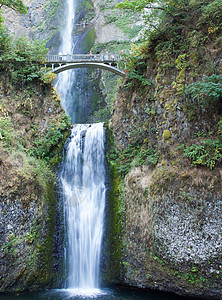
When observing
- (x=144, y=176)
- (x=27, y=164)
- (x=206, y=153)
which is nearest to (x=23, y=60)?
(x=27, y=164)

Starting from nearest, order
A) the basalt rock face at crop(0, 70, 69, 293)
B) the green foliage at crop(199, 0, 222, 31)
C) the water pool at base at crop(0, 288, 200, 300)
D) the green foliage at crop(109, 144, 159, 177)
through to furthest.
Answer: the water pool at base at crop(0, 288, 200, 300)
the basalt rock face at crop(0, 70, 69, 293)
the green foliage at crop(199, 0, 222, 31)
the green foliage at crop(109, 144, 159, 177)

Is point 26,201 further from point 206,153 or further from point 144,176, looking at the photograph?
point 206,153

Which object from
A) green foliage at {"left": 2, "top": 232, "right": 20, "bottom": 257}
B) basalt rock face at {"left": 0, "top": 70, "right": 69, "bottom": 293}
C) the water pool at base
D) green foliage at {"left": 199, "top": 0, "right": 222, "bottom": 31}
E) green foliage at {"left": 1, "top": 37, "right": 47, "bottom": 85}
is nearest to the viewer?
the water pool at base

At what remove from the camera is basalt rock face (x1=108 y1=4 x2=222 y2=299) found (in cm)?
704

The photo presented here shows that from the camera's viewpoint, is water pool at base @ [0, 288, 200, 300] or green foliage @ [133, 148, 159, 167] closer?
water pool at base @ [0, 288, 200, 300]

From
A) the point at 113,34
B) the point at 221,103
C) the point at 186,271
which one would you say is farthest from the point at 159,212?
the point at 113,34

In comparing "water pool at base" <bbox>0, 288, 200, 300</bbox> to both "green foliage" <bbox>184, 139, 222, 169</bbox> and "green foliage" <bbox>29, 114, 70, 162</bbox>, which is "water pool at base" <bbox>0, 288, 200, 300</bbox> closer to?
"green foliage" <bbox>184, 139, 222, 169</bbox>

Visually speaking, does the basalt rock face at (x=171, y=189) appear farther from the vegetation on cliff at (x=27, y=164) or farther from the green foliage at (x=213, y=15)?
the vegetation on cliff at (x=27, y=164)

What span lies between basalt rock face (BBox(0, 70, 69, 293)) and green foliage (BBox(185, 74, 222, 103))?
7286 millimetres

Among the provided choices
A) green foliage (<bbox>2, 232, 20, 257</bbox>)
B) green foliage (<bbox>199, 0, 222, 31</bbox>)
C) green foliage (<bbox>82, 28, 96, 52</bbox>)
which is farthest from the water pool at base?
green foliage (<bbox>82, 28, 96, 52</bbox>)

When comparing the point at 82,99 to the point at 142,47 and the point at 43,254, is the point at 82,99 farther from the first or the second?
→ the point at 43,254

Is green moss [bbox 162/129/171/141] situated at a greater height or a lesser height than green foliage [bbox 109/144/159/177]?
greater

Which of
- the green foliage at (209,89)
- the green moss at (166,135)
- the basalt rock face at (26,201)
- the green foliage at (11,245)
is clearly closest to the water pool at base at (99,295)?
the basalt rock face at (26,201)

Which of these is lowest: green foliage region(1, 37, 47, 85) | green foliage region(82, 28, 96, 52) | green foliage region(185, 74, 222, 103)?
green foliage region(185, 74, 222, 103)
